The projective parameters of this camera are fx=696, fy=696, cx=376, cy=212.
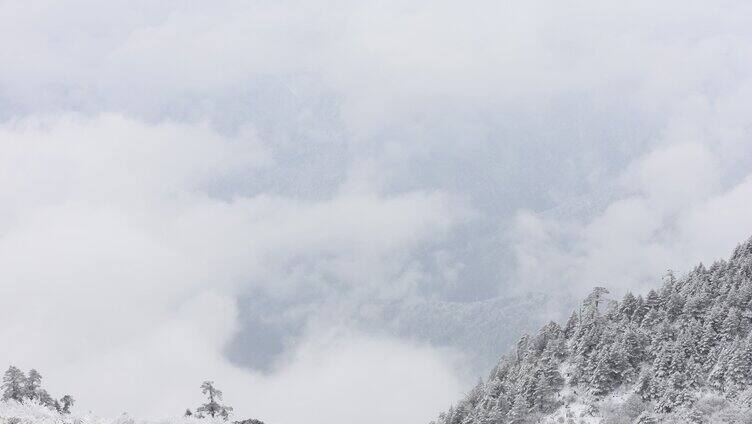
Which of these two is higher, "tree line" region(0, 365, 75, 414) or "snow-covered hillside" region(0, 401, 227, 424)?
"tree line" region(0, 365, 75, 414)

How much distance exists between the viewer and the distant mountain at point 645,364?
184 feet

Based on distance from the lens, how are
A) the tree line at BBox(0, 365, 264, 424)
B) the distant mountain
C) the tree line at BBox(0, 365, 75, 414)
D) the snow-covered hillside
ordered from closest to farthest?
the snow-covered hillside, the distant mountain, the tree line at BBox(0, 365, 264, 424), the tree line at BBox(0, 365, 75, 414)

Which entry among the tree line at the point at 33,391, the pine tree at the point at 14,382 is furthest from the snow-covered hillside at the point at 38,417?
the pine tree at the point at 14,382

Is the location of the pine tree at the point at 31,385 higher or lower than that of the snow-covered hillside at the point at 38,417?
higher

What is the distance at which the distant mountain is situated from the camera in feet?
184

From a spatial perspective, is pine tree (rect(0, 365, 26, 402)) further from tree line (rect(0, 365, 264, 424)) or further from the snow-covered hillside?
the snow-covered hillside

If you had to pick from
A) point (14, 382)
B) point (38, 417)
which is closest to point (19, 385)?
point (14, 382)

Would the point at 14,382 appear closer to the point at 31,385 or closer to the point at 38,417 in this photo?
the point at 31,385

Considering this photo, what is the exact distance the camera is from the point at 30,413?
29344 mm

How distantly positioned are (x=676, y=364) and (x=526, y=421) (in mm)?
13906

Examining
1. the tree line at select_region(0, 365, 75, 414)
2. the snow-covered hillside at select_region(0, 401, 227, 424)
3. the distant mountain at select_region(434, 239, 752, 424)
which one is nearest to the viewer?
the snow-covered hillside at select_region(0, 401, 227, 424)

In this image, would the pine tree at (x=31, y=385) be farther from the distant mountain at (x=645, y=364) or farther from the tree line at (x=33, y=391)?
the distant mountain at (x=645, y=364)

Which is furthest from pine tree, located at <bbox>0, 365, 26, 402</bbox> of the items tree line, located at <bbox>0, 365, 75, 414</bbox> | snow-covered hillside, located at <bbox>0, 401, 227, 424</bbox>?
snow-covered hillside, located at <bbox>0, 401, 227, 424</bbox>

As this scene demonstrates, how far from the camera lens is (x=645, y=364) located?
6419 centimetres
